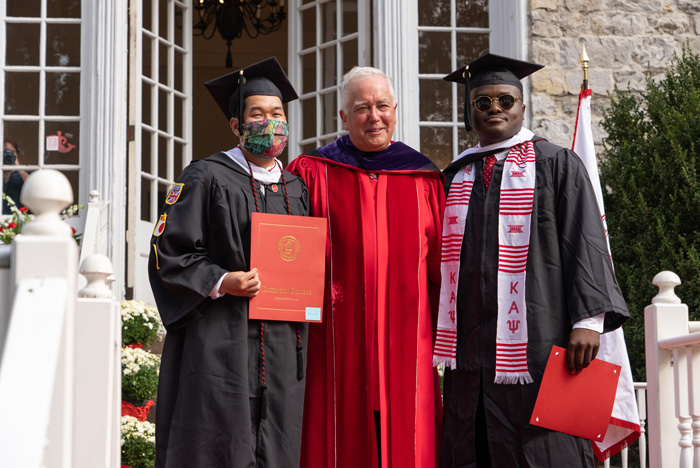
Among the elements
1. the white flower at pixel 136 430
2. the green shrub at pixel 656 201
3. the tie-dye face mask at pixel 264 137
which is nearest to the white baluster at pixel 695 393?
the tie-dye face mask at pixel 264 137

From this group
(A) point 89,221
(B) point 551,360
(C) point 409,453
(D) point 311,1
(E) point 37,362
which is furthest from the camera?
(D) point 311,1

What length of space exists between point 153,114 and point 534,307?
5.18 meters

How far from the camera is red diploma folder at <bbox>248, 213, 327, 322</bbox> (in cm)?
339

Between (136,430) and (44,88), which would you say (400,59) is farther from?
(136,430)

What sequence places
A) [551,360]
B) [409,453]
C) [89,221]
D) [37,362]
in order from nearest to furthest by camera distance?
[37,362] → [551,360] → [409,453] → [89,221]

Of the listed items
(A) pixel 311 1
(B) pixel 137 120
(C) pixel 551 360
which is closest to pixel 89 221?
(B) pixel 137 120

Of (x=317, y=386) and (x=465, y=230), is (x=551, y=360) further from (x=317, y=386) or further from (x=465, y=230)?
(x=317, y=386)

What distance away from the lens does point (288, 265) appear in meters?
3.45

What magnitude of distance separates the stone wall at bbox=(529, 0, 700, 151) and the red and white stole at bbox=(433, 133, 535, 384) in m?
3.92

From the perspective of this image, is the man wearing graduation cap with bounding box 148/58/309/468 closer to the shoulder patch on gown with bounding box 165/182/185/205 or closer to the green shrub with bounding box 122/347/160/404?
the shoulder patch on gown with bounding box 165/182/185/205

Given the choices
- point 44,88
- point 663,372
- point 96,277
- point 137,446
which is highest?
point 44,88

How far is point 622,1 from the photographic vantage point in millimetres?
7660

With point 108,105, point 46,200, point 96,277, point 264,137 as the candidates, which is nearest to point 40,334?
point 46,200

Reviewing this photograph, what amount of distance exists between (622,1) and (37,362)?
676cm
